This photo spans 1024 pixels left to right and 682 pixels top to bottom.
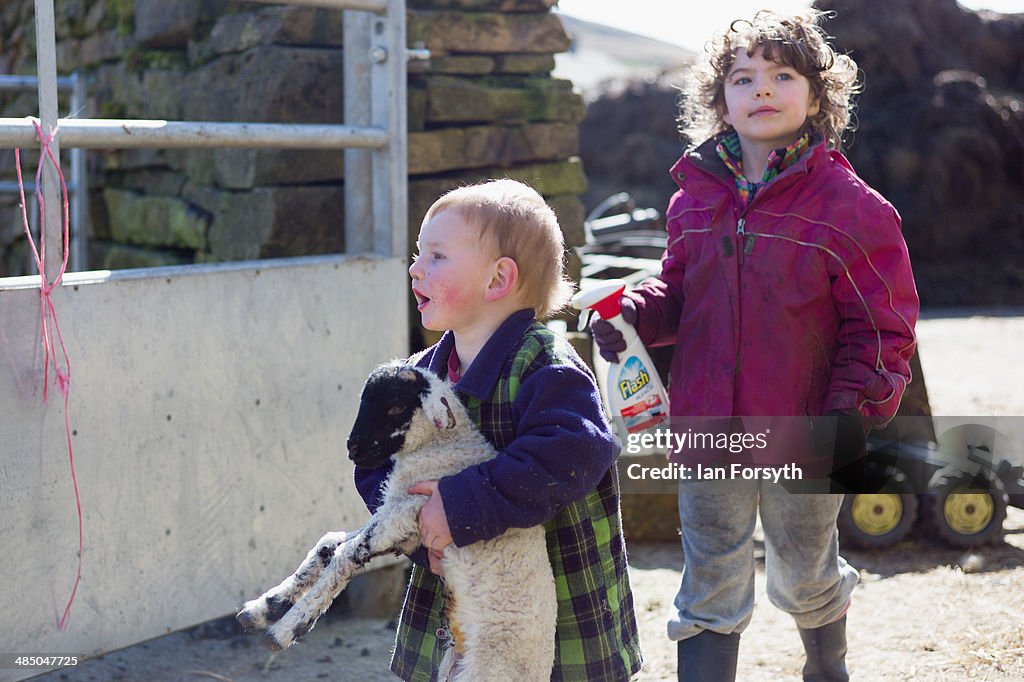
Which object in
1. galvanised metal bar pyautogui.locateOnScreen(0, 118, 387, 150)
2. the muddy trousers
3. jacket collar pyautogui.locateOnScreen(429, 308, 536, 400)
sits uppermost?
galvanised metal bar pyautogui.locateOnScreen(0, 118, 387, 150)

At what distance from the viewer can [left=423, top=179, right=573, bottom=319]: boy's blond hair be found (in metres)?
2.03

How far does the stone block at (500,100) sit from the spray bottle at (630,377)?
166cm

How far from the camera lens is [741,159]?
281cm

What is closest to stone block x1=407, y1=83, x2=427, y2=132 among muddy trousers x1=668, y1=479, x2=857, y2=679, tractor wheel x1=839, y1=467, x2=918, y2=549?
muddy trousers x1=668, y1=479, x2=857, y2=679

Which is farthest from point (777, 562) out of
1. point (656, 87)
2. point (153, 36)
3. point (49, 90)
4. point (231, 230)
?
Result: point (656, 87)

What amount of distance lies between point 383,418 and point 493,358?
238 mm

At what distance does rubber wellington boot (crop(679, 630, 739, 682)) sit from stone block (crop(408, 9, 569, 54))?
2.50 metres

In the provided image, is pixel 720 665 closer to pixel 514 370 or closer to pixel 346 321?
pixel 514 370

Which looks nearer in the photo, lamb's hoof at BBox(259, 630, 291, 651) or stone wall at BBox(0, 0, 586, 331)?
lamb's hoof at BBox(259, 630, 291, 651)

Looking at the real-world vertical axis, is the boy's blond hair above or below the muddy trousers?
above

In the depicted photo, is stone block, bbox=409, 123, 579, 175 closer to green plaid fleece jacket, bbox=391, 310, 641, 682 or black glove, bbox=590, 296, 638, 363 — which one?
black glove, bbox=590, 296, 638, 363

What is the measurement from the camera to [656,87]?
49.2 feet

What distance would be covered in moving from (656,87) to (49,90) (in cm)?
1292

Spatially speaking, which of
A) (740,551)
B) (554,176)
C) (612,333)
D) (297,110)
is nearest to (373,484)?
(612,333)
